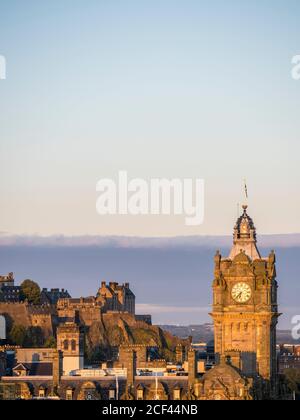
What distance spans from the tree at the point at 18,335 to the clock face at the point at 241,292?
1829 inches

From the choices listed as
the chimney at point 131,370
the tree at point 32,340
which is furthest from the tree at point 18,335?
the chimney at point 131,370

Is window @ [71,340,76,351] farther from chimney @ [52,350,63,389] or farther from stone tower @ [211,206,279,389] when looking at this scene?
chimney @ [52,350,63,389]

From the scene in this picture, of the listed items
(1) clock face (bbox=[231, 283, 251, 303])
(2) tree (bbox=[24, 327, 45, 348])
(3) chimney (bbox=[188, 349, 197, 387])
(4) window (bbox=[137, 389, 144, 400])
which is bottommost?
(4) window (bbox=[137, 389, 144, 400])

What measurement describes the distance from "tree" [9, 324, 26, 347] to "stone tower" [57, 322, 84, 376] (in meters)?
30.1

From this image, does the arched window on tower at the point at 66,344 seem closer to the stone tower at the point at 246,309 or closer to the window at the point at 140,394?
the stone tower at the point at 246,309

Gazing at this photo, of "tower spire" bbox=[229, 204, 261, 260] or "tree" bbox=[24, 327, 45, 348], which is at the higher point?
"tower spire" bbox=[229, 204, 261, 260]

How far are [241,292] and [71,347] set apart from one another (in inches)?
552

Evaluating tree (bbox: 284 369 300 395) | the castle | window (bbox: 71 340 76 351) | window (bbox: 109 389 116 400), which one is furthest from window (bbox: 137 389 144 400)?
window (bbox: 71 340 76 351)

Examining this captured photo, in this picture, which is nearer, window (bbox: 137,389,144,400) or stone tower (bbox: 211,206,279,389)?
window (bbox: 137,389,144,400)

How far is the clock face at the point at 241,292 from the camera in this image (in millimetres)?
144875

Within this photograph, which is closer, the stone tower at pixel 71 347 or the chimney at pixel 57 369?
the chimney at pixel 57 369

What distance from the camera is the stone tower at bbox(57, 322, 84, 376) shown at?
14275 centimetres
